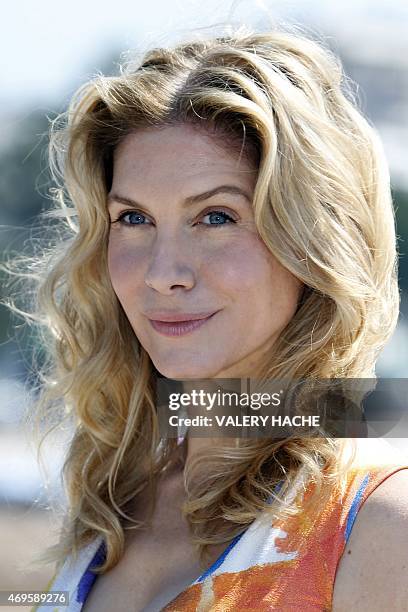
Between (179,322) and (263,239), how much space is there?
23 centimetres

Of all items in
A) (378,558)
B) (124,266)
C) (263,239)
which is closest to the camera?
(378,558)

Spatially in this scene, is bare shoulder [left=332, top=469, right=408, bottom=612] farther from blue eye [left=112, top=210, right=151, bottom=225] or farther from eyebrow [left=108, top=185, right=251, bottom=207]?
blue eye [left=112, top=210, right=151, bottom=225]

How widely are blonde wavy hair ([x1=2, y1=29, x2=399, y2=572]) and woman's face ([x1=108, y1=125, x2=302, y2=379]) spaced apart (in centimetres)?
4

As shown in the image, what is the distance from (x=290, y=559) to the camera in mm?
1544

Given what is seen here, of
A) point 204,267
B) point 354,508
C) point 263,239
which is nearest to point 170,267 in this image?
point 204,267

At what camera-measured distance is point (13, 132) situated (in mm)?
11930

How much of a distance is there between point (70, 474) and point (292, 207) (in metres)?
0.88

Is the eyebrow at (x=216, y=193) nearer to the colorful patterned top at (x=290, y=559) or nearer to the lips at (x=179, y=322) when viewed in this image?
the lips at (x=179, y=322)

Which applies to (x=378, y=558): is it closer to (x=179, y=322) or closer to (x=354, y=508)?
(x=354, y=508)

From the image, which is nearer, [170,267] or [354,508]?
[354,508]

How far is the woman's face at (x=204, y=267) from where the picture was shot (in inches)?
69.2

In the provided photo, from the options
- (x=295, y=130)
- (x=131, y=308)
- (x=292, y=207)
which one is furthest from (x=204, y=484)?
(x=295, y=130)

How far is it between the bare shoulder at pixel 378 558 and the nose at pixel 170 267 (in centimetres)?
52

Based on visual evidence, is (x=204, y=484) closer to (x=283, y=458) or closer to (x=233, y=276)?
(x=283, y=458)
